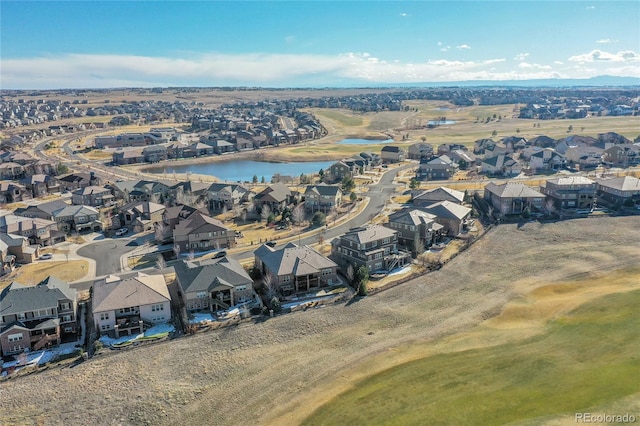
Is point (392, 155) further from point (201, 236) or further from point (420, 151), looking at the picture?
point (201, 236)

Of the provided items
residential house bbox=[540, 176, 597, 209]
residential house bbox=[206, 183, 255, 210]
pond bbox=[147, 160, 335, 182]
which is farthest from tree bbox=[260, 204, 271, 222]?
residential house bbox=[540, 176, 597, 209]

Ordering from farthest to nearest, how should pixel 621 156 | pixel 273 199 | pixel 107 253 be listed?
pixel 621 156 → pixel 273 199 → pixel 107 253

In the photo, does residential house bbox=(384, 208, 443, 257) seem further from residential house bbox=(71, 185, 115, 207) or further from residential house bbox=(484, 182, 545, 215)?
residential house bbox=(71, 185, 115, 207)

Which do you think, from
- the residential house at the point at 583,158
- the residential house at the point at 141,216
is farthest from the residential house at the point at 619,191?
the residential house at the point at 141,216

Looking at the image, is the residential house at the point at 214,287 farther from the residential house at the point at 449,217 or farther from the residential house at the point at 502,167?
the residential house at the point at 502,167

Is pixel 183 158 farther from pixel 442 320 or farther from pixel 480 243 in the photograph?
pixel 442 320

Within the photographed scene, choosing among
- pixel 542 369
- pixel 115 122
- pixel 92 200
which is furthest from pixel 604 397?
pixel 115 122

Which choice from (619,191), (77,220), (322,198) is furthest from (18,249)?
(619,191)
